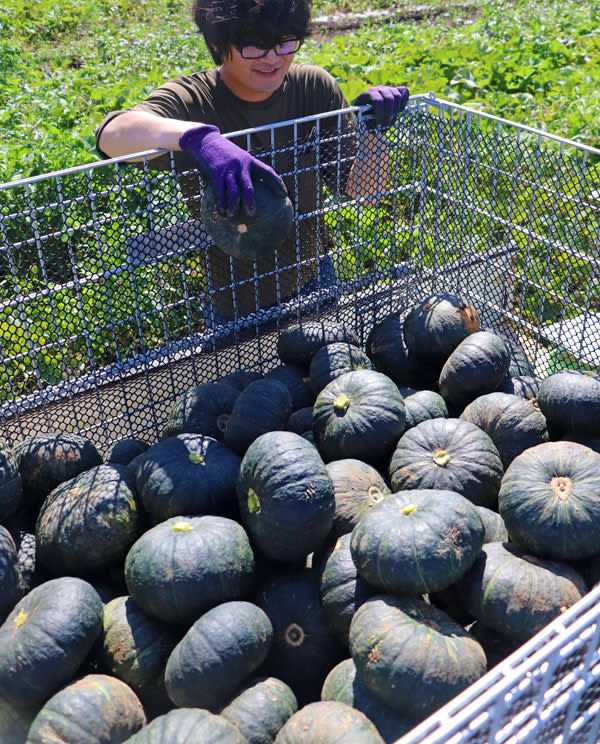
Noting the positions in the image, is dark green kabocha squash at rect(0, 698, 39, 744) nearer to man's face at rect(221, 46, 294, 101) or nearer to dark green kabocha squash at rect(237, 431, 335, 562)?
dark green kabocha squash at rect(237, 431, 335, 562)

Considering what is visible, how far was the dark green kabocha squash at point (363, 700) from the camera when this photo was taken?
2.27 metres

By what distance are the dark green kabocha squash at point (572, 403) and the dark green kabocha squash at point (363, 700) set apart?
4.36ft

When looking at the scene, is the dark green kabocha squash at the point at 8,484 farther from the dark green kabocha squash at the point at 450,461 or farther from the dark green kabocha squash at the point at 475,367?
the dark green kabocha squash at the point at 475,367

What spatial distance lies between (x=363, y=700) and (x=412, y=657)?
23 centimetres

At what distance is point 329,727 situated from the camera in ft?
7.07

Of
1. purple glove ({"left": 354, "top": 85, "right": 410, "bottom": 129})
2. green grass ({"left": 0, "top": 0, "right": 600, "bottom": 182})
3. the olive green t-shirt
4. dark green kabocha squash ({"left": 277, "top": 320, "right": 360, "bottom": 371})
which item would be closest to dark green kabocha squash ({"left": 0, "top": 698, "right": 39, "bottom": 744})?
the olive green t-shirt

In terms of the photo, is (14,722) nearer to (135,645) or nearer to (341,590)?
(135,645)

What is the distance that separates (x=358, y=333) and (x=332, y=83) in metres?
1.36

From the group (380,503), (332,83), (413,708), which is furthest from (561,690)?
(332,83)

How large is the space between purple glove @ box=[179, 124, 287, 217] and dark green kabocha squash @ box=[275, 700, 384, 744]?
1.68m

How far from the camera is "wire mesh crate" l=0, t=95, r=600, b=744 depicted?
3082 millimetres

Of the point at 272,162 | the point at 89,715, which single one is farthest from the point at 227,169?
the point at 89,715

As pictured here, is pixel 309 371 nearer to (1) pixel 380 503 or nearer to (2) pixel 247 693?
(1) pixel 380 503

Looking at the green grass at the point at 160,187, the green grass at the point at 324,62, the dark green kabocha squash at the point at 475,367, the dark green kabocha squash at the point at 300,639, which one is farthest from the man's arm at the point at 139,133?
the green grass at the point at 324,62
